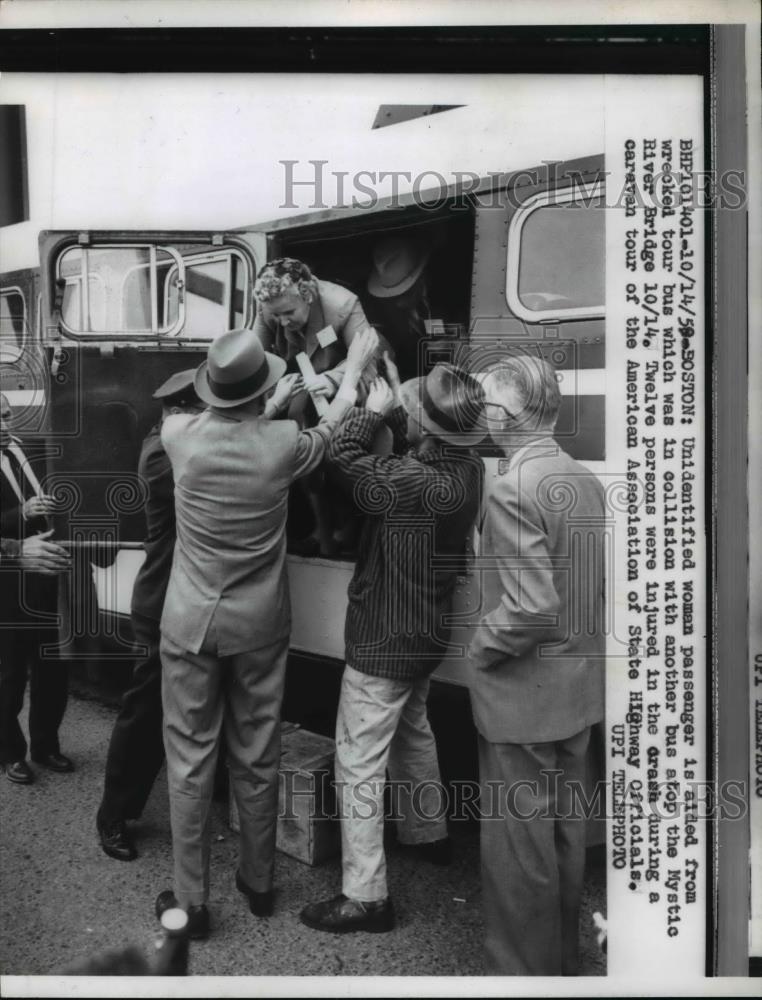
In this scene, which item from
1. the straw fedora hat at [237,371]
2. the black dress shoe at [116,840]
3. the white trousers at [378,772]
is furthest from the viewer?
the black dress shoe at [116,840]

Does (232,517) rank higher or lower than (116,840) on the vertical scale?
higher

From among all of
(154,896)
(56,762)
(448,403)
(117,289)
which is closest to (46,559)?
(56,762)

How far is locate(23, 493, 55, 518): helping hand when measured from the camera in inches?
106

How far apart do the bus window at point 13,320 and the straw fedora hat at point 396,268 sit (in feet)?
4.20

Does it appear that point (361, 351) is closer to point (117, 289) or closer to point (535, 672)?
point (117, 289)

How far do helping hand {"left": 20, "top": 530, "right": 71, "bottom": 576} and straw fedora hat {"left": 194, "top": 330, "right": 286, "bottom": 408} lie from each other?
2.64 ft

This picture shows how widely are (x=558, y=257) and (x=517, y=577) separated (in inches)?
44.0

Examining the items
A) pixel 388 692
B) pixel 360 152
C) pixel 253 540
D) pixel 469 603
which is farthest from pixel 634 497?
pixel 360 152

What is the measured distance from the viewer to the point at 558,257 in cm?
256

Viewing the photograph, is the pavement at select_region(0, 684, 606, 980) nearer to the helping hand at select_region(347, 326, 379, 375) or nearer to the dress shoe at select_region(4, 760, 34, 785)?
the dress shoe at select_region(4, 760, 34, 785)

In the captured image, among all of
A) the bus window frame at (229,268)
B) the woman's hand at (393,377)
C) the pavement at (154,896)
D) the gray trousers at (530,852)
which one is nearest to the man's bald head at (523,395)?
the woman's hand at (393,377)

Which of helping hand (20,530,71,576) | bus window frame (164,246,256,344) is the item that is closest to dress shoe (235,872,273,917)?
helping hand (20,530,71,576)

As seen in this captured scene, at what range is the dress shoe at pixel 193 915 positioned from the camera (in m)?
2.58

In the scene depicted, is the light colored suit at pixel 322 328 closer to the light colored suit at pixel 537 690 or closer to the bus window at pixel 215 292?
the bus window at pixel 215 292
